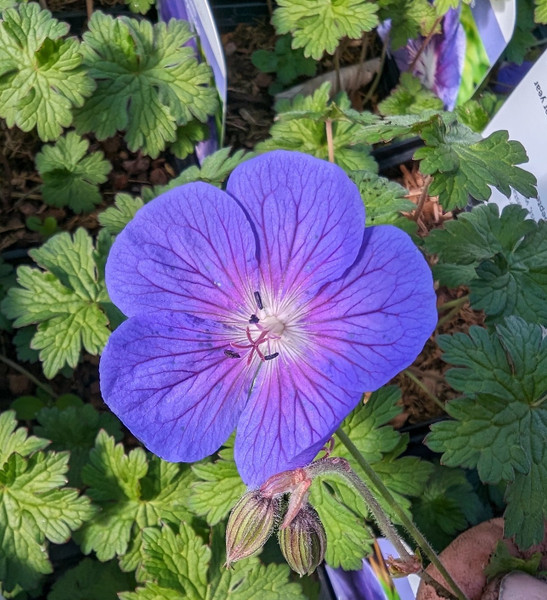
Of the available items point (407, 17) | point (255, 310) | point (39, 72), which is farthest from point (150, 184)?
point (255, 310)

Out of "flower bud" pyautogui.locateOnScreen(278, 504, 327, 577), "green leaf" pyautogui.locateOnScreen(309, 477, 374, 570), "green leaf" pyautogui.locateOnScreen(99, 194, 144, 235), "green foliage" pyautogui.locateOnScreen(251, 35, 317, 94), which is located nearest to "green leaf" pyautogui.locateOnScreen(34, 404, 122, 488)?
"green leaf" pyautogui.locateOnScreen(99, 194, 144, 235)

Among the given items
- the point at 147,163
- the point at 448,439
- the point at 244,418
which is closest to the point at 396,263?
the point at 244,418

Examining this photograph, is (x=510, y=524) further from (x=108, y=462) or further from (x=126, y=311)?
(x=108, y=462)

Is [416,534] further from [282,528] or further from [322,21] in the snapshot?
[322,21]

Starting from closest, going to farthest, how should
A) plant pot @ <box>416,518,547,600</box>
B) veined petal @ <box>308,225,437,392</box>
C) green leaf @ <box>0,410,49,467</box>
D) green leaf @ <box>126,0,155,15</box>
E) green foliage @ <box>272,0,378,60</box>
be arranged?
veined petal @ <box>308,225,437,392</box> < plant pot @ <box>416,518,547,600</box> < green leaf @ <box>0,410,49,467</box> < green foliage @ <box>272,0,378,60</box> < green leaf @ <box>126,0,155,15</box>

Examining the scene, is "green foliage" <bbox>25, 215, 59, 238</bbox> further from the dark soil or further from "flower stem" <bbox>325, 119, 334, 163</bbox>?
"flower stem" <bbox>325, 119, 334, 163</bbox>

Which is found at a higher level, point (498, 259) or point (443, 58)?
point (443, 58)

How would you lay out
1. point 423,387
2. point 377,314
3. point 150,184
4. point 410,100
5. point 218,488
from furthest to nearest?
point 150,184, point 410,100, point 423,387, point 218,488, point 377,314
